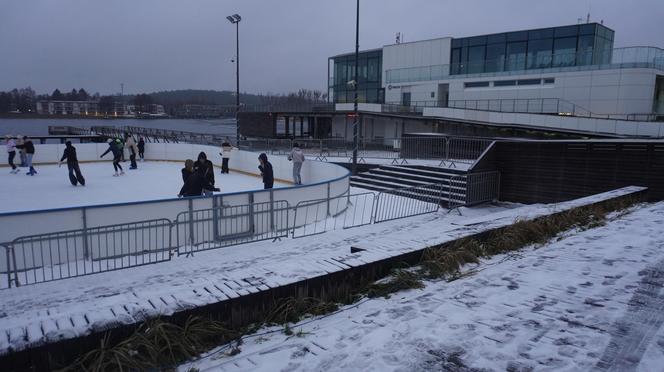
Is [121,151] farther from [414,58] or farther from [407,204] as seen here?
[414,58]

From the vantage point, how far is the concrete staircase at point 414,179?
52.5 ft

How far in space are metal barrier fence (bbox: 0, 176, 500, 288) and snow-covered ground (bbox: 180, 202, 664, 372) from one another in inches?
226

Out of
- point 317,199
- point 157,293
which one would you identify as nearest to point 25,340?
point 157,293

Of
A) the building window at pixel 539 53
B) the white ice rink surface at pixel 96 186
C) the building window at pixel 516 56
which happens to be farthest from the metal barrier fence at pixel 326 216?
the building window at pixel 516 56

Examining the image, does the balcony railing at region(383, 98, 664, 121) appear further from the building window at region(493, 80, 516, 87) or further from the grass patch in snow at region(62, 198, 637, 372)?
the grass patch in snow at region(62, 198, 637, 372)

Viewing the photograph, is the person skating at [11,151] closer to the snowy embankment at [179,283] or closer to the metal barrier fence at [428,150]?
the metal barrier fence at [428,150]

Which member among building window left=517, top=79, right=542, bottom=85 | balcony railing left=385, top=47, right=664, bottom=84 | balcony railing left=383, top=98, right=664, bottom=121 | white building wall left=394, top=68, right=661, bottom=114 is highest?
balcony railing left=385, top=47, right=664, bottom=84

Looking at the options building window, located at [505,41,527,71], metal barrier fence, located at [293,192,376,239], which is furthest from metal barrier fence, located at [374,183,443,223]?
building window, located at [505,41,527,71]

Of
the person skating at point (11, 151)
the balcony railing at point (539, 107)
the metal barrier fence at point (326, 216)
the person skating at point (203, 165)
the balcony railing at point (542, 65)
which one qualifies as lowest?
the metal barrier fence at point (326, 216)

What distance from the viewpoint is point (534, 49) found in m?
35.6

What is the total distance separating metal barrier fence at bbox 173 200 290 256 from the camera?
974cm

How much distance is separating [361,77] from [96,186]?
37.4 meters

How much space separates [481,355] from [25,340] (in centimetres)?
332

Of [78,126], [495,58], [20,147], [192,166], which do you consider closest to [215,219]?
[192,166]
